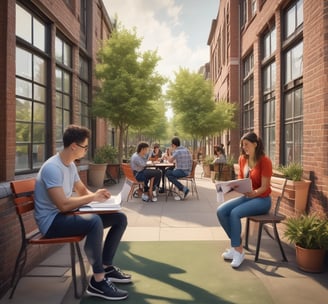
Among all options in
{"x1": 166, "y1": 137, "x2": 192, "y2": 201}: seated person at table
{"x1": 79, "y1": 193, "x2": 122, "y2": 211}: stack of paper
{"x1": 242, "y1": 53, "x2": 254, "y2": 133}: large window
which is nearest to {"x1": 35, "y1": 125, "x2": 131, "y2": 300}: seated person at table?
{"x1": 79, "y1": 193, "x2": 122, "y2": 211}: stack of paper

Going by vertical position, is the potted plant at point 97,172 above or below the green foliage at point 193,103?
below

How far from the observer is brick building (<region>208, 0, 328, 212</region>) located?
518 centimetres

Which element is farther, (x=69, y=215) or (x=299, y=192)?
(x=299, y=192)

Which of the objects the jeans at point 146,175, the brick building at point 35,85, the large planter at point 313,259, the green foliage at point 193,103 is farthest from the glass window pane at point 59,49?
the green foliage at point 193,103

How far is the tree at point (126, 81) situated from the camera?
1392 cm

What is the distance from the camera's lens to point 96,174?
479 inches

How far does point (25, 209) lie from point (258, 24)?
10.1m

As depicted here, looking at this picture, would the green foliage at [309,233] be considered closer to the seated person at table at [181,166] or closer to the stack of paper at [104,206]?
the stack of paper at [104,206]

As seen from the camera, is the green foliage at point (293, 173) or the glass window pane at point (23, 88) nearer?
the green foliage at point (293, 173)

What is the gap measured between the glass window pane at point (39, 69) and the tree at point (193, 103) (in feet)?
36.1

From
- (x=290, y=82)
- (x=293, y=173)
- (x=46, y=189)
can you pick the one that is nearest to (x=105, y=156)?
(x=290, y=82)

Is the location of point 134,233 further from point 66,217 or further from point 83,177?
point 83,177

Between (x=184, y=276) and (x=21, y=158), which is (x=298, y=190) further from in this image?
(x=21, y=158)

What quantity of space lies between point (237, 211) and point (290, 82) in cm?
462
